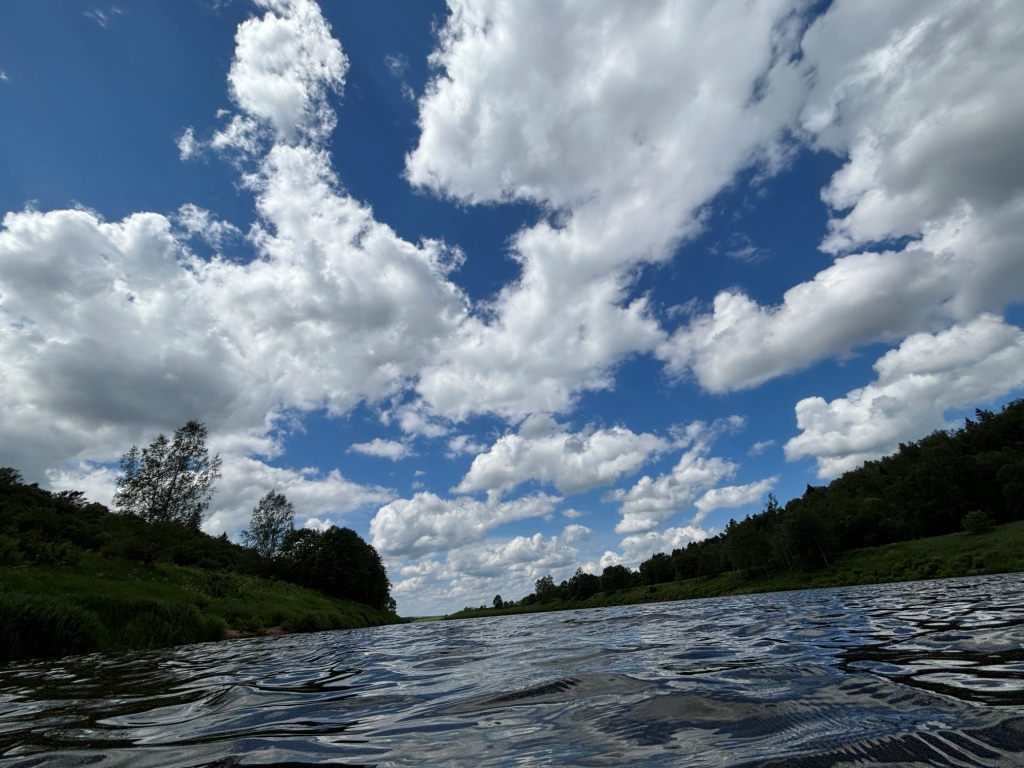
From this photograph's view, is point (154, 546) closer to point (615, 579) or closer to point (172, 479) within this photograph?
point (172, 479)

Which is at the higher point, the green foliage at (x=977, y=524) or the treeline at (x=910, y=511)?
the treeline at (x=910, y=511)

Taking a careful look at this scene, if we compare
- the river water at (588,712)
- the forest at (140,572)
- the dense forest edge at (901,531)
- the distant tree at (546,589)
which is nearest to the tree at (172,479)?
the forest at (140,572)

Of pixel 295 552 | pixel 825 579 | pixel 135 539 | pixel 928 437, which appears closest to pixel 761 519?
pixel 825 579

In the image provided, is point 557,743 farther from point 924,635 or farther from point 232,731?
point 924,635

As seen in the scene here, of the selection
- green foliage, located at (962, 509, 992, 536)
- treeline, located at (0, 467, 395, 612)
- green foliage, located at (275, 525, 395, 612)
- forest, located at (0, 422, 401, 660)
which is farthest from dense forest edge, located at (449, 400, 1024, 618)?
forest, located at (0, 422, 401, 660)

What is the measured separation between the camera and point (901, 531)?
103938 millimetres

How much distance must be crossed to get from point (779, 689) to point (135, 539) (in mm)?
44158

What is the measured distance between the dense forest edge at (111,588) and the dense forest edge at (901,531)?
72.9m

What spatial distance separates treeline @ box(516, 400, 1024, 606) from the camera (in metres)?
98.3

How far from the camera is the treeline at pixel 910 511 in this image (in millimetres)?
98312

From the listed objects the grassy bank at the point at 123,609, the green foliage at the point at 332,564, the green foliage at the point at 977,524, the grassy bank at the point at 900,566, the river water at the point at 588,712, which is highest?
the green foliage at the point at 332,564

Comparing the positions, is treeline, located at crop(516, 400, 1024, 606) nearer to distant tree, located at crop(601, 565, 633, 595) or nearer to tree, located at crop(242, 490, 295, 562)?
distant tree, located at crop(601, 565, 633, 595)

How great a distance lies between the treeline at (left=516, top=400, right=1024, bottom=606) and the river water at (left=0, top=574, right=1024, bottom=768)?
103 meters

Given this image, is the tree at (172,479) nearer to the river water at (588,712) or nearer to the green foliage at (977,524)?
the river water at (588,712)
